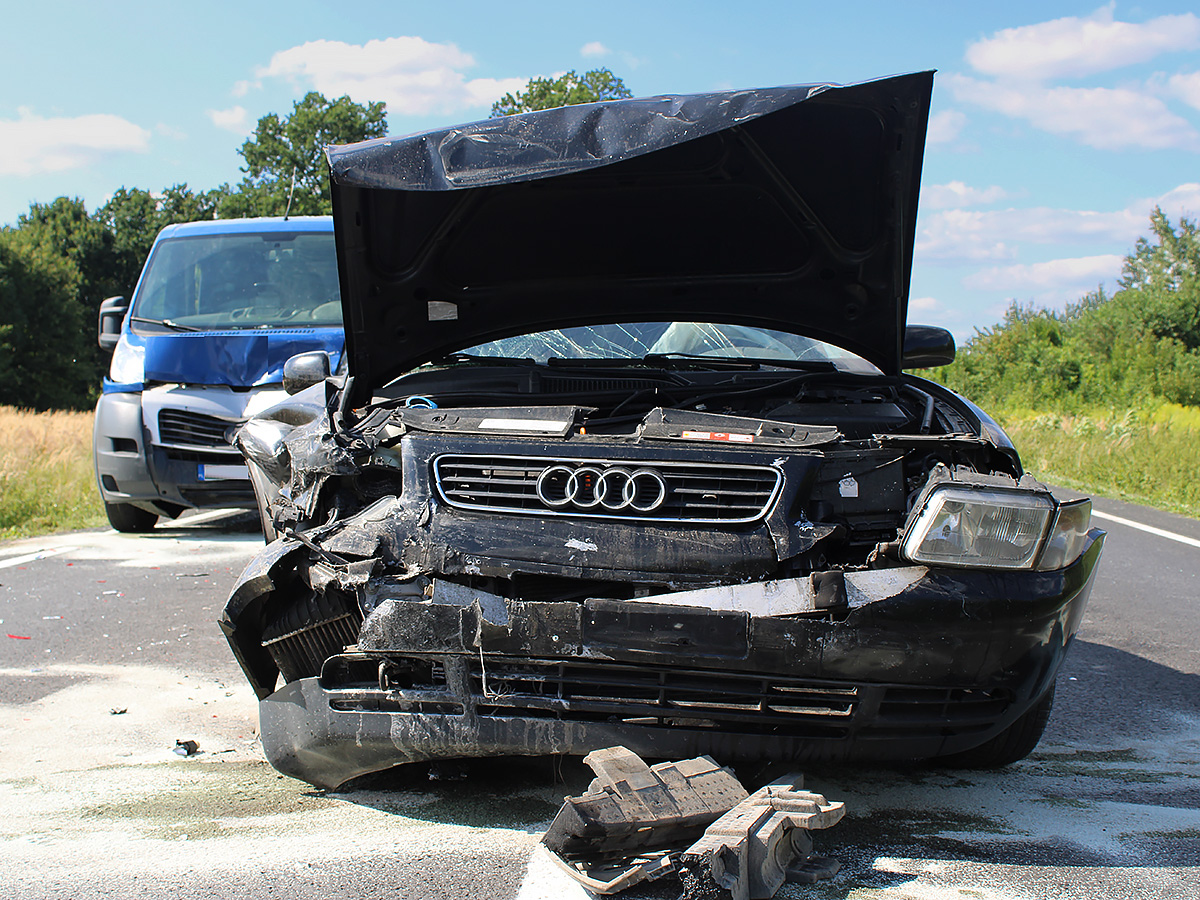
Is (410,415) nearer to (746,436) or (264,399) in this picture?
(746,436)

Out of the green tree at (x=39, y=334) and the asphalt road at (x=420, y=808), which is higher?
the green tree at (x=39, y=334)

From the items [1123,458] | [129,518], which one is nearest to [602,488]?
[129,518]

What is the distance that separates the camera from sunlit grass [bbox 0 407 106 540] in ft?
30.8

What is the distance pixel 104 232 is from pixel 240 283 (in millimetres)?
53818

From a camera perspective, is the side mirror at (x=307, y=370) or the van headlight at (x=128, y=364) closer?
the side mirror at (x=307, y=370)

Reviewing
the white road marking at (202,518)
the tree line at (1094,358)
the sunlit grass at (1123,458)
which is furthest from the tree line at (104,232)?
the white road marking at (202,518)

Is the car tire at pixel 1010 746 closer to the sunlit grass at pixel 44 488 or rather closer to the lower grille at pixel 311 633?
the lower grille at pixel 311 633

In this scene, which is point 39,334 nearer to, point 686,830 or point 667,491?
point 667,491

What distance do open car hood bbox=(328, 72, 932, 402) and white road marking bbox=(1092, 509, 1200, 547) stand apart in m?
6.12

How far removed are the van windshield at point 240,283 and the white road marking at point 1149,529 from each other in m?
7.64

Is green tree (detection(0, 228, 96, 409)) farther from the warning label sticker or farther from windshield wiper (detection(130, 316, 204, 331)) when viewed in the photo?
the warning label sticker

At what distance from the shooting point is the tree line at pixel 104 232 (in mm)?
40312

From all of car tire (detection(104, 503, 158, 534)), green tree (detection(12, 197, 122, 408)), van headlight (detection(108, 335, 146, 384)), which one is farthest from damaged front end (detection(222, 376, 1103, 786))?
green tree (detection(12, 197, 122, 408))

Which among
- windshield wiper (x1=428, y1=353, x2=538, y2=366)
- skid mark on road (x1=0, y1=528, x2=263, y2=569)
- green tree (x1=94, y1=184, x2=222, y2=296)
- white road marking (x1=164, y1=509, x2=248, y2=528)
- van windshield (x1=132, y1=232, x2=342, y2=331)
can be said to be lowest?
white road marking (x1=164, y1=509, x2=248, y2=528)
